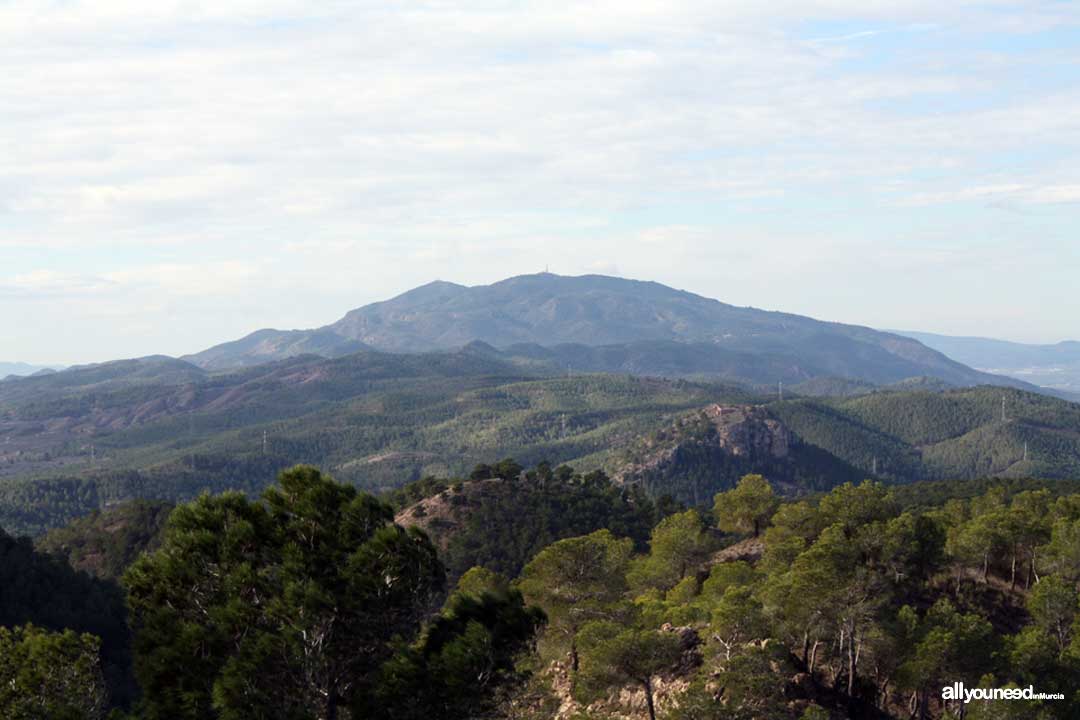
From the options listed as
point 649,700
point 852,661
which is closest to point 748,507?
point 852,661

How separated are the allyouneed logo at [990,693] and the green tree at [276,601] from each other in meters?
33.2

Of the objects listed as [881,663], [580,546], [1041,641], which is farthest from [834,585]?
[580,546]

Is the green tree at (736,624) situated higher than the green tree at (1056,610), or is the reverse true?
the green tree at (736,624)

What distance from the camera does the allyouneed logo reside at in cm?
4750

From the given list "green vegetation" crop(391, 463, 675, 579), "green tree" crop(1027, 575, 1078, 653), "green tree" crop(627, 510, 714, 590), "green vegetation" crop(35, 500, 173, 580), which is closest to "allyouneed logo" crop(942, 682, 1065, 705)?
"green tree" crop(1027, 575, 1078, 653)

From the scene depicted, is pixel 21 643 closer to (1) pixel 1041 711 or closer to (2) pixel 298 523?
(2) pixel 298 523

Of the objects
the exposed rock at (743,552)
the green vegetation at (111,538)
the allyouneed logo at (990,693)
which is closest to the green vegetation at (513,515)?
the exposed rock at (743,552)

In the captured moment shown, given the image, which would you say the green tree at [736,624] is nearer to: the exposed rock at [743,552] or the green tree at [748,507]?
the exposed rock at [743,552]

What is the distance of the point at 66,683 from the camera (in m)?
32.2

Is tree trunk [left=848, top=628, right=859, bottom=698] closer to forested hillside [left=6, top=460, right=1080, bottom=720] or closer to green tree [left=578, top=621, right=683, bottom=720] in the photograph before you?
forested hillside [left=6, top=460, right=1080, bottom=720]

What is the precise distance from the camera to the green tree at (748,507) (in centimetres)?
9838

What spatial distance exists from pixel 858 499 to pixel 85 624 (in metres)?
98.0

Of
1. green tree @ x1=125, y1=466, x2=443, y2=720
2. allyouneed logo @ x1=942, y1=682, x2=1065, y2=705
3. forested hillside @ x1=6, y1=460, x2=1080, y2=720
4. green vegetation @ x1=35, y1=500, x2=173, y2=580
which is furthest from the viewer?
green vegetation @ x1=35, y1=500, x2=173, y2=580

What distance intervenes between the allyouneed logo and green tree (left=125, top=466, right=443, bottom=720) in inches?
1305
